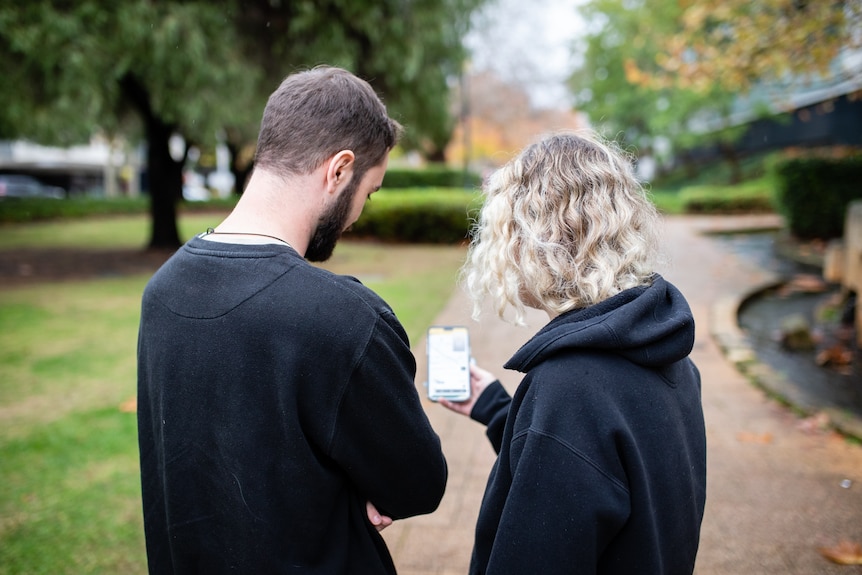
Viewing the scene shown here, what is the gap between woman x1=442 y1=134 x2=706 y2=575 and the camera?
137 centimetres

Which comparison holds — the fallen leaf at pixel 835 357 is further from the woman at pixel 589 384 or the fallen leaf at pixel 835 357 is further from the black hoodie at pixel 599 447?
the black hoodie at pixel 599 447

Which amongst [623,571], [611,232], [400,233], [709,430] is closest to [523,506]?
A: [623,571]

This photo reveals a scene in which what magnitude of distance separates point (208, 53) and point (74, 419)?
26.6 feet

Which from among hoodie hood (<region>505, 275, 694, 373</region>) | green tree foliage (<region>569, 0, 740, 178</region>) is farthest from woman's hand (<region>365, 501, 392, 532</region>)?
green tree foliage (<region>569, 0, 740, 178</region>)

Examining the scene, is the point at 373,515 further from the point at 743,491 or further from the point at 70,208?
the point at 70,208

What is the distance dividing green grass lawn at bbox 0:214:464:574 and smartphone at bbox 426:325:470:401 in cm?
194

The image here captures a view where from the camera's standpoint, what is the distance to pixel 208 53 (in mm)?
11297

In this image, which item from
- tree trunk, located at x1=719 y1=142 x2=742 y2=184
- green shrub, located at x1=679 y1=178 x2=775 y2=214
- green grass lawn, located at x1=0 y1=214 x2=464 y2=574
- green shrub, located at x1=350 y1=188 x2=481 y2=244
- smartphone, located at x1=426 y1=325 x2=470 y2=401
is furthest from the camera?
tree trunk, located at x1=719 y1=142 x2=742 y2=184

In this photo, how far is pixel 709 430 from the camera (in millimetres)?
4617

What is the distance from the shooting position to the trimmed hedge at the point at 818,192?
12867 millimetres

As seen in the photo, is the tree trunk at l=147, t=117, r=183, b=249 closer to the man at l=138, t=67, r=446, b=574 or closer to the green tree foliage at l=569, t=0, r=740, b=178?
the man at l=138, t=67, r=446, b=574

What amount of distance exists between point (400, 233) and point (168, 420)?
15.5 metres

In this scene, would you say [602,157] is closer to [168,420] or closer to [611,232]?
[611,232]

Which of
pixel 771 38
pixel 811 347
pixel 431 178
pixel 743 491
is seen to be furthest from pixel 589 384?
pixel 431 178
